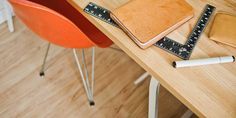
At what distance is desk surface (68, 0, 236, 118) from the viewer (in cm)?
79

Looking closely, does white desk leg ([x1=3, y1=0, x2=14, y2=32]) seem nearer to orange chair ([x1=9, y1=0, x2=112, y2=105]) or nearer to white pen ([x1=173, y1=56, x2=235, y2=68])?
orange chair ([x1=9, y1=0, x2=112, y2=105])

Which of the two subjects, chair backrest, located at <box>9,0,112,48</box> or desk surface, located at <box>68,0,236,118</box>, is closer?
desk surface, located at <box>68,0,236,118</box>

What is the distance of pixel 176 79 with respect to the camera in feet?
2.73

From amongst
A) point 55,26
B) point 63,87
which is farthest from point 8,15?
point 55,26

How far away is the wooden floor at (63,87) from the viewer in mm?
1562

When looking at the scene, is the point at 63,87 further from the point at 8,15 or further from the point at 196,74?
the point at 196,74

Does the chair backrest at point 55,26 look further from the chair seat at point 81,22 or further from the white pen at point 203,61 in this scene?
the white pen at point 203,61

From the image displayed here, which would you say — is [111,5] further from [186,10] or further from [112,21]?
[186,10]

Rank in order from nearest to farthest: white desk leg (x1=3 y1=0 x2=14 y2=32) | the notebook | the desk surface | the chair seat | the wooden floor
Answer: the desk surface, the notebook, the chair seat, the wooden floor, white desk leg (x1=3 y1=0 x2=14 y2=32)

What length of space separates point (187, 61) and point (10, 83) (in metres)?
1.14

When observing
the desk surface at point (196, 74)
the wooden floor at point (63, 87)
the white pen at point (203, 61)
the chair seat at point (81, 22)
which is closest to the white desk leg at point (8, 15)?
the wooden floor at point (63, 87)

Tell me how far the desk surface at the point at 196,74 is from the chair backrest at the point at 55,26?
0.15 meters

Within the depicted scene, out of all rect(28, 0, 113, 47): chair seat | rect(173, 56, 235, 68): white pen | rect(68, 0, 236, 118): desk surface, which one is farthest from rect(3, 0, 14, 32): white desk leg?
rect(173, 56, 235, 68): white pen

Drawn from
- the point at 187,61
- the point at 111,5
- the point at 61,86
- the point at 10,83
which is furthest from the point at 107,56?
the point at 187,61
